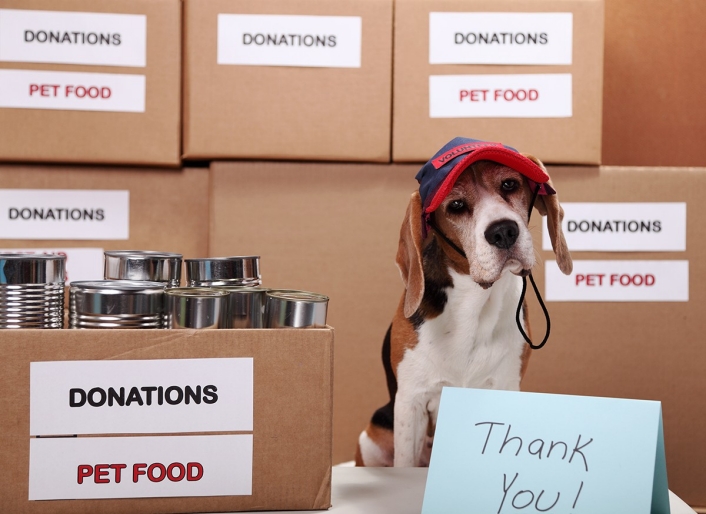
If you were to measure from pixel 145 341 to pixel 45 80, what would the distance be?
90 centimetres

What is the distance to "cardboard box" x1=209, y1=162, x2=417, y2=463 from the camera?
Result: 1497 mm

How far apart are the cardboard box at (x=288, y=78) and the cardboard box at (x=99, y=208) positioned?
115 millimetres

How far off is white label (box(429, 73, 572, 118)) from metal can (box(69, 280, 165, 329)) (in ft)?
2.84

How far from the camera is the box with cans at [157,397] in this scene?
2.40 feet

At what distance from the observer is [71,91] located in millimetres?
1429

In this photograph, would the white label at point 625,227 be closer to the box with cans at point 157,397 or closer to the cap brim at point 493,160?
the cap brim at point 493,160

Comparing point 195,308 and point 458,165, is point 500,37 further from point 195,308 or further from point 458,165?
point 195,308

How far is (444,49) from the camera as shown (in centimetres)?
145

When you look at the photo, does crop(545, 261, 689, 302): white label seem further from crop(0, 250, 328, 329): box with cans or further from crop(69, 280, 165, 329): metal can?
crop(69, 280, 165, 329): metal can

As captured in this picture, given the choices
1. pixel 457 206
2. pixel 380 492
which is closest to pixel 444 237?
pixel 457 206

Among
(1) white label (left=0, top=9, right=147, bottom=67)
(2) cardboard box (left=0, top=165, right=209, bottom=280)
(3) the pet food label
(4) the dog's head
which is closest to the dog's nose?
(4) the dog's head

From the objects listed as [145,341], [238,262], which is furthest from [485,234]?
[145,341]

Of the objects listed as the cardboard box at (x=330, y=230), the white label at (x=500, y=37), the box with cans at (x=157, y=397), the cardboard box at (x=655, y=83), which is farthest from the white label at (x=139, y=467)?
the cardboard box at (x=655, y=83)

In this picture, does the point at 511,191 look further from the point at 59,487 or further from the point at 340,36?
the point at 59,487
